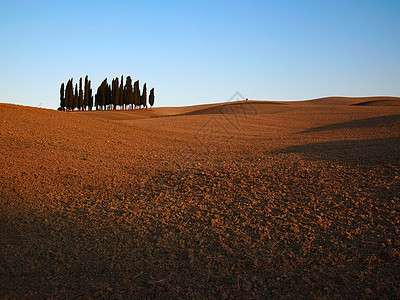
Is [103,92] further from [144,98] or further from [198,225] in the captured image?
[198,225]

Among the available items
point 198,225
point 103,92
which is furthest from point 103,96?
point 198,225

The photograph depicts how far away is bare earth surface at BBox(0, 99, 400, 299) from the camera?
12.6 ft

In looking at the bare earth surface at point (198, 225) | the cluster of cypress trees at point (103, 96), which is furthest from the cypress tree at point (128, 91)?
the bare earth surface at point (198, 225)

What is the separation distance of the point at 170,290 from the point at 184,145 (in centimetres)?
1163

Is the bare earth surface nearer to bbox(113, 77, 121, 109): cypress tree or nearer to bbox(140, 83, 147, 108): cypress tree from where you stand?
bbox(113, 77, 121, 109): cypress tree

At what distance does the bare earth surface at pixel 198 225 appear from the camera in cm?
383

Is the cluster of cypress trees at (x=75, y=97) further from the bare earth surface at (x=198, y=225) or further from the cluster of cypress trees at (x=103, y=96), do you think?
the bare earth surface at (x=198, y=225)

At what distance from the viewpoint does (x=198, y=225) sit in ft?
18.2

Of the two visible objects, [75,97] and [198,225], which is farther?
[75,97]

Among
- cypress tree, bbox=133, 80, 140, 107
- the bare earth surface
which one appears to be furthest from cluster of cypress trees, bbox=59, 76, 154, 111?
the bare earth surface

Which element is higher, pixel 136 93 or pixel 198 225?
pixel 136 93

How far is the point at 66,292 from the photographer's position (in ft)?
12.1

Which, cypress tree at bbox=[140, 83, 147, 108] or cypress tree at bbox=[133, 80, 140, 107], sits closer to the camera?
cypress tree at bbox=[133, 80, 140, 107]

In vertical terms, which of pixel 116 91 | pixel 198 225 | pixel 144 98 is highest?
pixel 116 91
